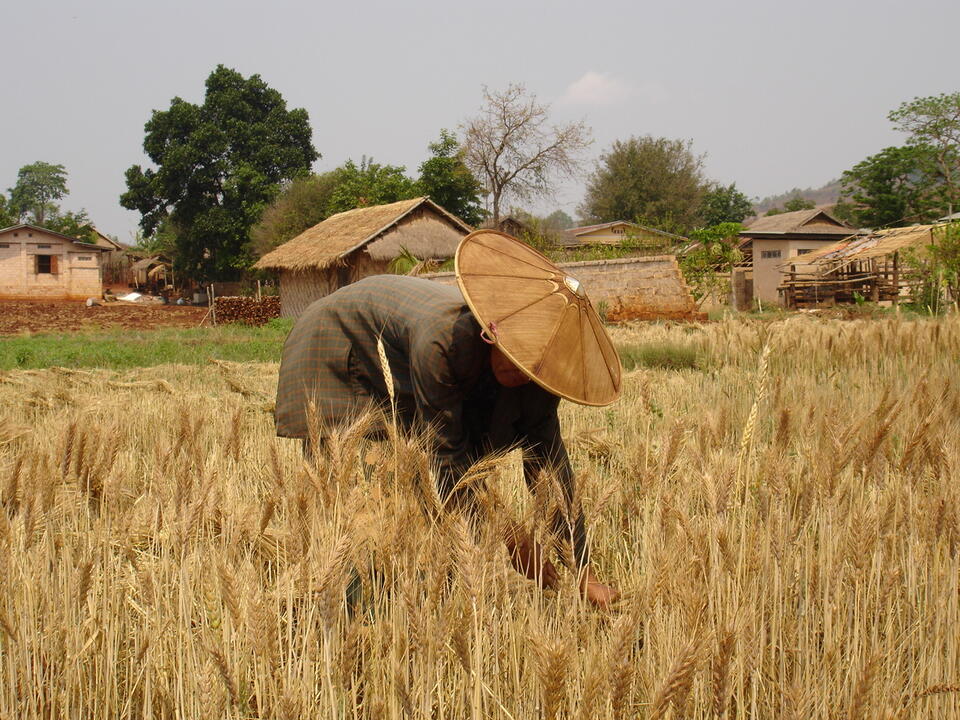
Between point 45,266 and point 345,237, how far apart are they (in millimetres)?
21555

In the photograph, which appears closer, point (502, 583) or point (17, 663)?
point (17, 663)

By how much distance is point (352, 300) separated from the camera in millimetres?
3426

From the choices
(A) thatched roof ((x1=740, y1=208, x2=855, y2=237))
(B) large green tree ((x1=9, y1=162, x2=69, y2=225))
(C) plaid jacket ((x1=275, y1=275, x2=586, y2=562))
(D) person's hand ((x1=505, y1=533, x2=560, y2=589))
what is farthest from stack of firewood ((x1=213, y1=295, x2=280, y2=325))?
(B) large green tree ((x1=9, y1=162, x2=69, y2=225))

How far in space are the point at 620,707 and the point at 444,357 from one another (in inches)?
55.2

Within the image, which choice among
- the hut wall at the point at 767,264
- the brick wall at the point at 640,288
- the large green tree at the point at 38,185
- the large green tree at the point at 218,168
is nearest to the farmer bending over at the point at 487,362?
the brick wall at the point at 640,288

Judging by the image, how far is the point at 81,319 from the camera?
27.0m

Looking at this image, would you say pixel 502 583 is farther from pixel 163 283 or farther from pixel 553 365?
pixel 163 283

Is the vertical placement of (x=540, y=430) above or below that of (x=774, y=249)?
below

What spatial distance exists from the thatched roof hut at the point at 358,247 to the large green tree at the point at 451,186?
24.7 feet

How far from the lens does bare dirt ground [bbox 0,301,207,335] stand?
77.9 ft

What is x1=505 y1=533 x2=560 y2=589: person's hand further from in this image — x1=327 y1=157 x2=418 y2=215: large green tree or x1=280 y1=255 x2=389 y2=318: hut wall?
x1=327 y1=157 x2=418 y2=215: large green tree

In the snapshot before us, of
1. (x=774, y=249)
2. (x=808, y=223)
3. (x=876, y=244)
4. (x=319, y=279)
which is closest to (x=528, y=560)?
(x=319, y=279)

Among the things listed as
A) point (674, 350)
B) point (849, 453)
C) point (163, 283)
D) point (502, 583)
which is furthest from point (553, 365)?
point (163, 283)

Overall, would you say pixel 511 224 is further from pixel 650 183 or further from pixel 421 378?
pixel 421 378
